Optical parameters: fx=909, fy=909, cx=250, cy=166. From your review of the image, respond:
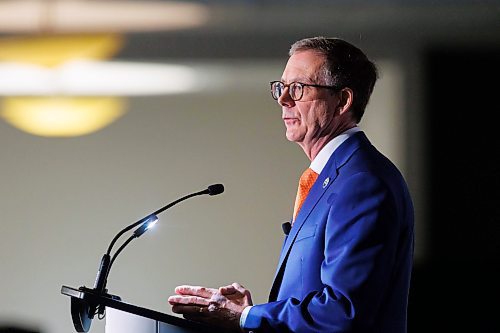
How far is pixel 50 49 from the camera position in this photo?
3279 mm

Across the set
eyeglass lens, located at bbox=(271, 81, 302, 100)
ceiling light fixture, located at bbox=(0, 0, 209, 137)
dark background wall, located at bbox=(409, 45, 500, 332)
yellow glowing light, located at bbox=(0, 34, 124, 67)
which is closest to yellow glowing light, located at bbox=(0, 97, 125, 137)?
ceiling light fixture, located at bbox=(0, 0, 209, 137)

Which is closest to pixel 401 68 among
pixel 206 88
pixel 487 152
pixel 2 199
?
pixel 487 152

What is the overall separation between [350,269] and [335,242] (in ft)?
0.23

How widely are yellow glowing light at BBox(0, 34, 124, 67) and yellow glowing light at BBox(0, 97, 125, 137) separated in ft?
0.48

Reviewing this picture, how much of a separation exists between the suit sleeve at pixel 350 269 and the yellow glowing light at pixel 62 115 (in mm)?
1580

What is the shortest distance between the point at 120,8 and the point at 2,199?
802mm

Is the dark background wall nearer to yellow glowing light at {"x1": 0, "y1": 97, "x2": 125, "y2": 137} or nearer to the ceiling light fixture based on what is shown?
the ceiling light fixture

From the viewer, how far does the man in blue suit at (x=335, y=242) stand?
174cm

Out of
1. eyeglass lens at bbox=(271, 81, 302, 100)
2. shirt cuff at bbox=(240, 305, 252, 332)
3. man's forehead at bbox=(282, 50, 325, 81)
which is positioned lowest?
shirt cuff at bbox=(240, 305, 252, 332)

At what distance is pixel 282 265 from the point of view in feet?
6.39

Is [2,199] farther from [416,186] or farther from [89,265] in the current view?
Result: [416,186]

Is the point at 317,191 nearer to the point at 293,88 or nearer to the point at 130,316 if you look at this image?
the point at 293,88

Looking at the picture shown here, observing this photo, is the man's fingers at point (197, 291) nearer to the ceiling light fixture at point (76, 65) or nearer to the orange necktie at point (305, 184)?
the orange necktie at point (305, 184)

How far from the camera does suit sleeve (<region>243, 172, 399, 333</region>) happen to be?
173 cm
